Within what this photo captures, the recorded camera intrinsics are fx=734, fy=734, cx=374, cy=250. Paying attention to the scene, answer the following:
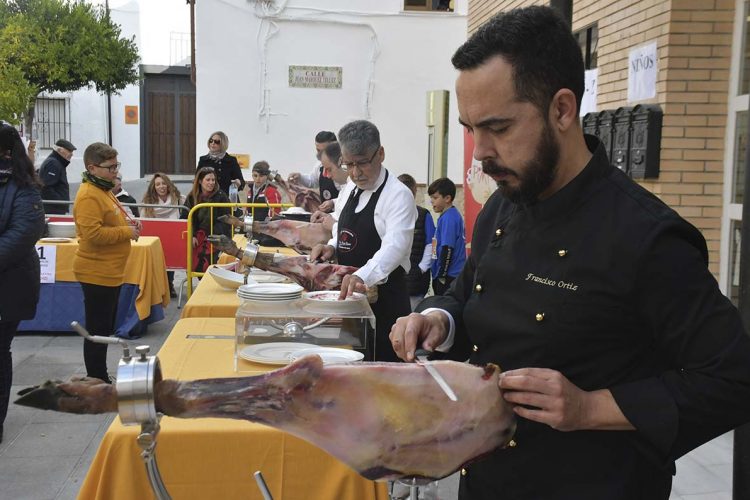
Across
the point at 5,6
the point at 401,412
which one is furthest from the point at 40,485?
the point at 5,6

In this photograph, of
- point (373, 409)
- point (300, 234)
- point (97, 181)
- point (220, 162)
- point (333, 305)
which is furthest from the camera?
point (220, 162)

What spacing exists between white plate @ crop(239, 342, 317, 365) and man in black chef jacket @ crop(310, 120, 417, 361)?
3.86 feet

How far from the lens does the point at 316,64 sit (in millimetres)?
12922

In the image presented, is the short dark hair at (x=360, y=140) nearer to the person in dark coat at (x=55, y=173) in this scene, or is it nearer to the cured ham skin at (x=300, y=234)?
the cured ham skin at (x=300, y=234)

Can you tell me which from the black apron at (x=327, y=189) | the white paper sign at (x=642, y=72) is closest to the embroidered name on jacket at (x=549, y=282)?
the white paper sign at (x=642, y=72)

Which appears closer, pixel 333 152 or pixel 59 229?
pixel 333 152

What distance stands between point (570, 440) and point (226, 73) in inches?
472

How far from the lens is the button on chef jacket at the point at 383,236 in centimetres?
416

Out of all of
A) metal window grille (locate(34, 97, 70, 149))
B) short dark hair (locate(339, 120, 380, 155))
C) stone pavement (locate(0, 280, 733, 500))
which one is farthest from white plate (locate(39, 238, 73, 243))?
metal window grille (locate(34, 97, 70, 149))

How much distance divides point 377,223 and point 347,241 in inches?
9.4

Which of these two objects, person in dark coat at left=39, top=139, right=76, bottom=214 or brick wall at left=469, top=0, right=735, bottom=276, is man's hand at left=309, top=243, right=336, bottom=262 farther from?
person in dark coat at left=39, top=139, right=76, bottom=214

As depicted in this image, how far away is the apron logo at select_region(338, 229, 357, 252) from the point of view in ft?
14.3

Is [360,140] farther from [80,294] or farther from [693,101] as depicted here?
[80,294]

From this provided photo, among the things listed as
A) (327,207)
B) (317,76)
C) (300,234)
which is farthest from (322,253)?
(317,76)
